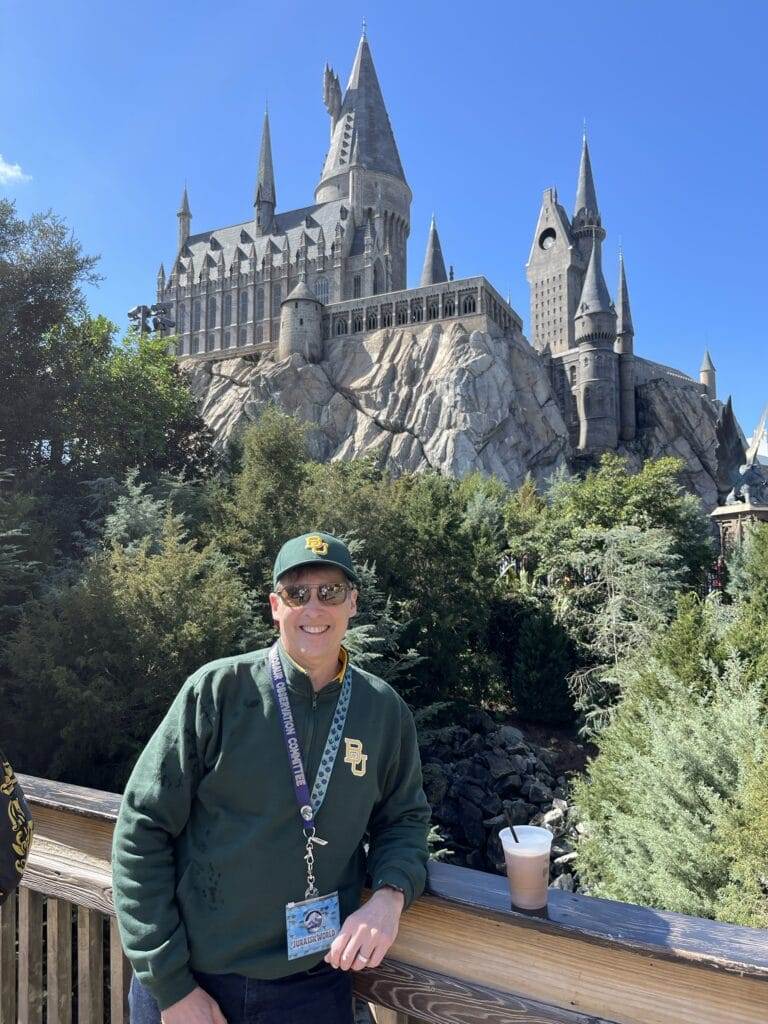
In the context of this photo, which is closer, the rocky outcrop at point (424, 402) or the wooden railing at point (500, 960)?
the wooden railing at point (500, 960)

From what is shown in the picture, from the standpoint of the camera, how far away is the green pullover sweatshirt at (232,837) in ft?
6.31

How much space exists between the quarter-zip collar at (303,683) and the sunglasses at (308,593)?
159 millimetres

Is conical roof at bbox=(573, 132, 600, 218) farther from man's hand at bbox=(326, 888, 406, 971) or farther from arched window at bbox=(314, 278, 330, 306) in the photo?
man's hand at bbox=(326, 888, 406, 971)

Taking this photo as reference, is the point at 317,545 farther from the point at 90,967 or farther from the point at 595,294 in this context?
the point at 595,294

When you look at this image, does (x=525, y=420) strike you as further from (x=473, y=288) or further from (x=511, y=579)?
(x=511, y=579)

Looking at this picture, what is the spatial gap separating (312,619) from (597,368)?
62783mm

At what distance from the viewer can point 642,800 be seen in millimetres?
10539

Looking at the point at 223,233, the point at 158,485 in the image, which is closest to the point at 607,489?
the point at 158,485

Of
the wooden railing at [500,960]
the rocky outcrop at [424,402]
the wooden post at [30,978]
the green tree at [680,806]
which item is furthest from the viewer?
the rocky outcrop at [424,402]

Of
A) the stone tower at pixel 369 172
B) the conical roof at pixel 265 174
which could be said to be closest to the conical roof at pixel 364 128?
the stone tower at pixel 369 172

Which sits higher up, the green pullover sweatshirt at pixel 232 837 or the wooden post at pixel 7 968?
the green pullover sweatshirt at pixel 232 837

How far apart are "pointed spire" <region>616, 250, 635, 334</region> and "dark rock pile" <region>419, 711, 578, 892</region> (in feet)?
173

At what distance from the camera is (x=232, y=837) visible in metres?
1.97

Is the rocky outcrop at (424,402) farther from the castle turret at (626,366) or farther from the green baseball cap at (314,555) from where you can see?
the green baseball cap at (314,555)
